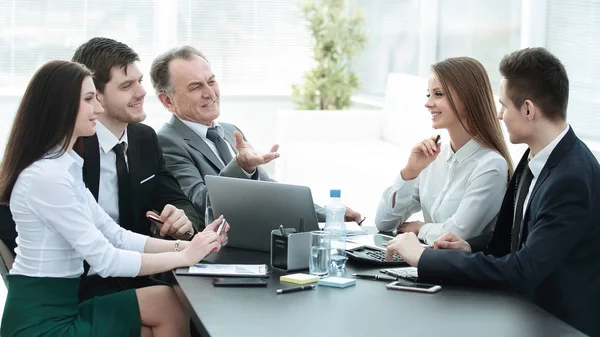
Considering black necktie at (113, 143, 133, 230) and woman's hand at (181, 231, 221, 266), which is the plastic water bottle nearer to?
woman's hand at (181, 231, 221, 266)

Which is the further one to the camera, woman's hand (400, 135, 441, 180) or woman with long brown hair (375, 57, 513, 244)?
woman's hand (400, 135, 441, 180)

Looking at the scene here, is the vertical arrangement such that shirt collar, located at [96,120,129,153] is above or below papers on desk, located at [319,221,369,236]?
above

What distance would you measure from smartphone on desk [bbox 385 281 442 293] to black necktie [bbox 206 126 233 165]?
1447 millimetres

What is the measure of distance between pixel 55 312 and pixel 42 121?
537 mm

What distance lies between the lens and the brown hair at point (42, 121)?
2338 mm

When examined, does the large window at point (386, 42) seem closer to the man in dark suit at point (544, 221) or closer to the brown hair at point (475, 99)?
the brown hair at point (475, 99)

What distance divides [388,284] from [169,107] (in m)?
1.70

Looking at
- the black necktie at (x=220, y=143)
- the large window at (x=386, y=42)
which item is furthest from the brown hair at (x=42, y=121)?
the large window at (x=386, y=42)

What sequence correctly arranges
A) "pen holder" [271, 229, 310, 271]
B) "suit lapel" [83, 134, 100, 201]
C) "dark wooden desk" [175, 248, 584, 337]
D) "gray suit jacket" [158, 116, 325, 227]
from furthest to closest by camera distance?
"gray suit jacket" [158, 116, 325, 227]
"suit lapel" [83, 134, 100, 201]
"pen holder" [271, 229, 310, 271]
"dark wooden desk" [175, 248, 584, 337]

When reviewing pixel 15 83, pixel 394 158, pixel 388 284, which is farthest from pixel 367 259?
pixel 15 83

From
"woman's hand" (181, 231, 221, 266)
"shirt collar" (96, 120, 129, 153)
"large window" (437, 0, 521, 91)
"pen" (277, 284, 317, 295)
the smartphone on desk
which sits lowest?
"pen" (277, 284, 317, 295)

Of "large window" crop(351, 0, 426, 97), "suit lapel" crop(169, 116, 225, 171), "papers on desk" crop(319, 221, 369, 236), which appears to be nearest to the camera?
"papers on desk" crop(319, 221, 369, 236)

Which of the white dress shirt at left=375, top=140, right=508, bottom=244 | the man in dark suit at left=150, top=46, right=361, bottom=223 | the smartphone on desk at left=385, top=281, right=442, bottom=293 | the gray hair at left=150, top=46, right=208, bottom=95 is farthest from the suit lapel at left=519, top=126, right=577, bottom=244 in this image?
the gray hair at left=150, top=46, right=208, bottom=95

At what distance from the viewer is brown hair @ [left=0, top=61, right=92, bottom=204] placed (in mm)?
2338
